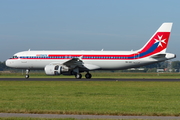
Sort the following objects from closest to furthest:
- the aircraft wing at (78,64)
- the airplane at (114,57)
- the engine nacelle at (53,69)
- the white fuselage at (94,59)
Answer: the engine nacelle at (53,69)
the aircraft wing at (78,64)
the airplane at (114,57)
the white fuselage at (94,59)

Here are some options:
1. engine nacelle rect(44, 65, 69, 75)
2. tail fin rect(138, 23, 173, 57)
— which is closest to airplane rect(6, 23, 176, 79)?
tail fin rect(138, 23, 173, 57)

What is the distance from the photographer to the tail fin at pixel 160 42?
53.0 meters

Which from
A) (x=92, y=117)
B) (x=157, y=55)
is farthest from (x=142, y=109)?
(x=157, y=55)

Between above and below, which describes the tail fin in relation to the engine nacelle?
above

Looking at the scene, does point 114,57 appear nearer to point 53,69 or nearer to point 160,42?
point 160,42

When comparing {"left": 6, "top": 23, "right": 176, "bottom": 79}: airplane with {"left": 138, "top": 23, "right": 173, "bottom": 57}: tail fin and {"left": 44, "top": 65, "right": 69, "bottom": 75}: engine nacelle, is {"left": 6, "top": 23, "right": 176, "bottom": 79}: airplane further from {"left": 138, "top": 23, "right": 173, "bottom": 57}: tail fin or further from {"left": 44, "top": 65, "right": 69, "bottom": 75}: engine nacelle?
{"left": 44, "top": 65, "right": 69, "bottom": 75}: engine nacelle

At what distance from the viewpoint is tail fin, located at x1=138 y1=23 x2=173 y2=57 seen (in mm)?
52969

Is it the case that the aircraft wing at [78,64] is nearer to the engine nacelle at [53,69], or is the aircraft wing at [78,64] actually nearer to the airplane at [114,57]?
the airplane at [114,57]

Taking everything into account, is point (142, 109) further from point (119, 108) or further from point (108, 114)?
point (108, 114)

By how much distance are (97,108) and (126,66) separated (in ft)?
118

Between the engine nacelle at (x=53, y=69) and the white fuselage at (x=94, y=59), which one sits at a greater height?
the white fuselage at (x=94, y=59)

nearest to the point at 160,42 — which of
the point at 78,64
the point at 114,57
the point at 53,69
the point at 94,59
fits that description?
the point at 114,57

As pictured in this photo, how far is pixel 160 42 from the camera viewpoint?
174 feet

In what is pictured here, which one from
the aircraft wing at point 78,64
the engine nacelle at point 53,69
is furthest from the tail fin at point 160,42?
the engine nacelle at point 53,69
